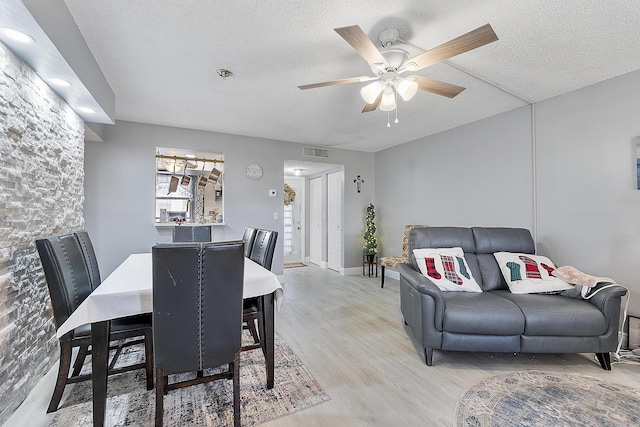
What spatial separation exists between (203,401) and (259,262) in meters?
1.05

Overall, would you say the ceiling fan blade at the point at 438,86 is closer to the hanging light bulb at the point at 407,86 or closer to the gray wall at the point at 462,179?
the hanging light bulb at the point at 407,86

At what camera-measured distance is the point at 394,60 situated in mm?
1967

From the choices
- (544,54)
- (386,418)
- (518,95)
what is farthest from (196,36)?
(518,95)

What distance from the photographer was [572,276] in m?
2.41

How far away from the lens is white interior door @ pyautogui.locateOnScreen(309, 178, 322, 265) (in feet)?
21.8

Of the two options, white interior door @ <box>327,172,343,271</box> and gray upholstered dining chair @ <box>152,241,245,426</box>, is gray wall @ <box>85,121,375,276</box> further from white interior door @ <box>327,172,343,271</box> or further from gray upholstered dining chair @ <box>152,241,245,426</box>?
gray upholstered dining chair @ <box>152,241,245,426</box>

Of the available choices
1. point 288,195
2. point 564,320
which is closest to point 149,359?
point 564,320

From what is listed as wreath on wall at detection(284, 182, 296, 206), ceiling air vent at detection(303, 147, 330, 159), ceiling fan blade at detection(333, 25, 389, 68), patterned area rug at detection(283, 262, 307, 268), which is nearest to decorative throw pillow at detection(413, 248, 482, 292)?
ceiling fan blade at detection(333, 25, 389, 68)

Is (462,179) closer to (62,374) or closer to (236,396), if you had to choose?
(236,396)

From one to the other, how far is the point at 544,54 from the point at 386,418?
291 cm

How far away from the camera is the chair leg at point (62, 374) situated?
1.67 metres

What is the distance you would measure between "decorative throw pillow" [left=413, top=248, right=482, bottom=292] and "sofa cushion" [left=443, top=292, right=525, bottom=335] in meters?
0.37

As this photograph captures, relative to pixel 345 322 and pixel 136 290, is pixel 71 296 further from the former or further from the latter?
pixel 345 322

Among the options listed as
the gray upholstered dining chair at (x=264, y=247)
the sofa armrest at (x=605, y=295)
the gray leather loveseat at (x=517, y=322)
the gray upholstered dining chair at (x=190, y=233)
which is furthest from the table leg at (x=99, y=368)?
the sofa armrest at (x=605, y=295)
